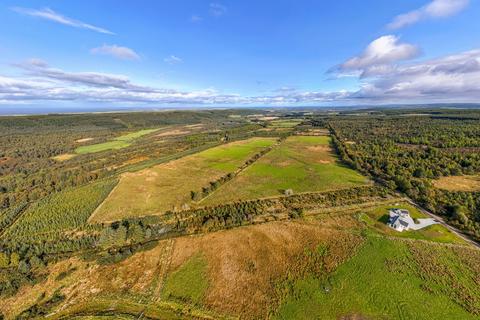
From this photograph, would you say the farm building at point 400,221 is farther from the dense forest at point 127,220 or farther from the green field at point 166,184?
the green field at point 166,184

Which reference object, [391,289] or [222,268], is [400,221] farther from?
[222,268]

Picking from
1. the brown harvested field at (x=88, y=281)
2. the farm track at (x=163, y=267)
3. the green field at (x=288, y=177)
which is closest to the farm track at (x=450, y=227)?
the green field at (x=288, y=177)

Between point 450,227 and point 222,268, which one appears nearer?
point 222,268

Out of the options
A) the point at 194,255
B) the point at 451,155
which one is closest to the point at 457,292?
the point at 194,255

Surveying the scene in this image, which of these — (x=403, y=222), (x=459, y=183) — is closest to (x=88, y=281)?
(x=403, y=222)

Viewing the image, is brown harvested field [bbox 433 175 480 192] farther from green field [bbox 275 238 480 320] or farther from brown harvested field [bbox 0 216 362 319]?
brown harvested field [bbox 0 216 362 319]
